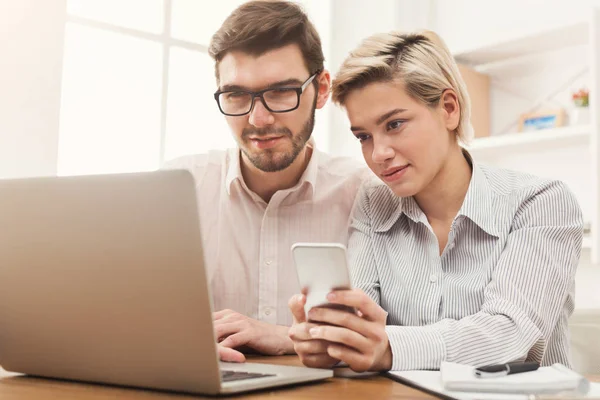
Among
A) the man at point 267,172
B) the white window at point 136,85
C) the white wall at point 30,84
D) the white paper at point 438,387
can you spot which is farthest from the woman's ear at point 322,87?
the white window at point 136,85

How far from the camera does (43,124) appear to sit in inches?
103

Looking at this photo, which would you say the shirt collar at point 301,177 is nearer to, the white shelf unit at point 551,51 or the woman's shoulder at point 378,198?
the woman's shoulder at point 378,198

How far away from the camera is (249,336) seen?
134cm

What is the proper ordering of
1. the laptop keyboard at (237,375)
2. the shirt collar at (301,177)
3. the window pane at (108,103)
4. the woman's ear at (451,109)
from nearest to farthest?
the laptop keyboard at (237,375) → the woman's ear at (451,109) → the shirt collar at (301,177) → the window pane at (108,103)

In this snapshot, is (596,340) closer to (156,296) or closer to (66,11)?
(156,296)

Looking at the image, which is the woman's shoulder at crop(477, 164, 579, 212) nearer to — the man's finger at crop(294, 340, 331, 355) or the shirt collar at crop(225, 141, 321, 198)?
the shirt collar at crop(225, 141, 321, 198)

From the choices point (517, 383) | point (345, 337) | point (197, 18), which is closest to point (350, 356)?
point (345, 337)

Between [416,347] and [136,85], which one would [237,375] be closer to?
[416,347]

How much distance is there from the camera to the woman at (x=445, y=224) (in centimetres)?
126

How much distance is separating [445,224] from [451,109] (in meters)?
0.27

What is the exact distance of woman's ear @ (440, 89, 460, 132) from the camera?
154 centimetres

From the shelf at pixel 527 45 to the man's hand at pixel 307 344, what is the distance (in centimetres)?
209

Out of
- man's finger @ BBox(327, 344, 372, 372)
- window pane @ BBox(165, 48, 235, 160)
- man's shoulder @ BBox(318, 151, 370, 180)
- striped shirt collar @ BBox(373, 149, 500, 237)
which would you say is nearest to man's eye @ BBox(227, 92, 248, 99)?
man's shoulder @ BBox(318, 151, 370, 180)

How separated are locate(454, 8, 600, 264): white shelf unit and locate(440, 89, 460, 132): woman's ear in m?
1.20
